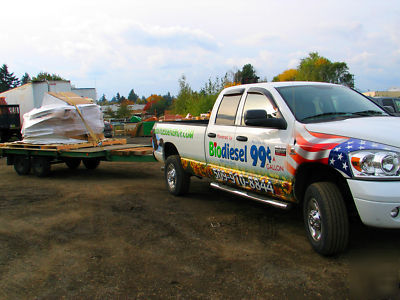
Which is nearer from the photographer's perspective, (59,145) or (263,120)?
(263,120)

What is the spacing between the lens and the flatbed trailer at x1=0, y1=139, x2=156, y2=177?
9461 millimetres

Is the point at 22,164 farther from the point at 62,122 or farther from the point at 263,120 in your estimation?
the point at 263,120

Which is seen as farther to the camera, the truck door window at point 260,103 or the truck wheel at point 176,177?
the truck wheel at point 176,177

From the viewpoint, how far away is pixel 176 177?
293 inches

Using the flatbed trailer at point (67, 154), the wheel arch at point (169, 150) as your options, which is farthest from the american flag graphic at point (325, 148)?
the flatbed trailer at point (67, 154)

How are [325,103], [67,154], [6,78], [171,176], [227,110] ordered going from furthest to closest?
[6,78] < [67,154] < [171,176] < [227,110] < [325,103]

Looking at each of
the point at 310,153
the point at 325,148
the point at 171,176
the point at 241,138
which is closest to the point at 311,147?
the point at 310,153

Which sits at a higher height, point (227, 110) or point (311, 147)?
point (227, 110)

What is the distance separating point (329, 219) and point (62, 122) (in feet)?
27.2

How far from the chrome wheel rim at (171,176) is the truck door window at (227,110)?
173 cm

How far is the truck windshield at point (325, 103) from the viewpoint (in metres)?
4.80

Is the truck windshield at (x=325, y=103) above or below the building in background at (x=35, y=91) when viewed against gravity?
below

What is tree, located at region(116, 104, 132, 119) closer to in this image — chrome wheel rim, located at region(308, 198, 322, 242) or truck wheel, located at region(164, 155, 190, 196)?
truck wheel, located at region(164, 155, 190, 196)

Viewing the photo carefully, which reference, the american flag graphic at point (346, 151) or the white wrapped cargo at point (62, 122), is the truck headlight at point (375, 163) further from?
the white wrapped cargo at point (62, 122)
